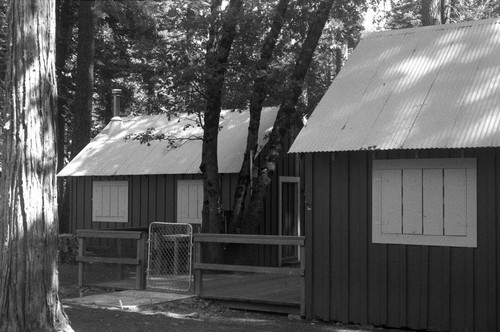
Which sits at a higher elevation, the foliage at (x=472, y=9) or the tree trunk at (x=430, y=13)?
the foliage at (x=472, y=9)

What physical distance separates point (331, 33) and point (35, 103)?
1284 centimetres

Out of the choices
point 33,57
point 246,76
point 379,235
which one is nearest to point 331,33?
point 246,76

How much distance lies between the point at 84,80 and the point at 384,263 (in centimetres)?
1627

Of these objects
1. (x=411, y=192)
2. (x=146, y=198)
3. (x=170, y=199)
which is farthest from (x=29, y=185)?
(x=146, y=198)

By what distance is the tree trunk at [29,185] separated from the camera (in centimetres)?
805

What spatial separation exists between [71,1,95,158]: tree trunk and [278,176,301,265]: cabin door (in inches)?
325

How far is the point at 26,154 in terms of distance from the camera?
809cm

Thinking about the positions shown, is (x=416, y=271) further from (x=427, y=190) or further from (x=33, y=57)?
(x=33, y=57)

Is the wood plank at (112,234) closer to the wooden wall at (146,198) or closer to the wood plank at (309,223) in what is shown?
the wood plank at (309,223)

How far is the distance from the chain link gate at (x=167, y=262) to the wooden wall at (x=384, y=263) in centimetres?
330

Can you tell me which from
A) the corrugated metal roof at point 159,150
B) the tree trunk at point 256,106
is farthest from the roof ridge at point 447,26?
the corrugated metal roof at point 159,150

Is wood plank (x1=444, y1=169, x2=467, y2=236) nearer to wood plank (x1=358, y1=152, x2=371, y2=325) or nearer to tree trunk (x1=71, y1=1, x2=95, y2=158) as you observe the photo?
wood plank (x1=358, y1=152, x2=371, y2=325)

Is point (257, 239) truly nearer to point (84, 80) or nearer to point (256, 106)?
point (256, 106)

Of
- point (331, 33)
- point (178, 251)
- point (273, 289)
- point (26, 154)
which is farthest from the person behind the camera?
point (331, 33)
